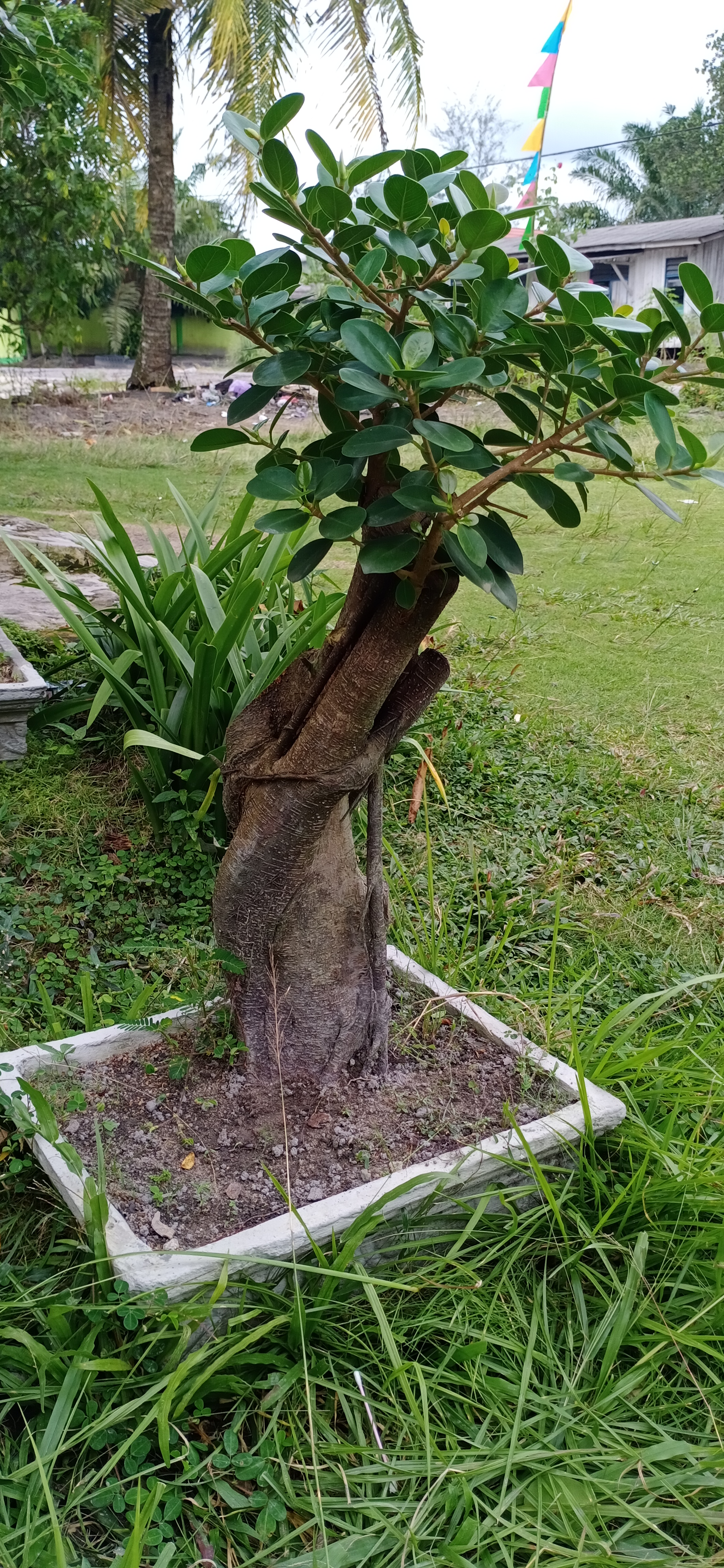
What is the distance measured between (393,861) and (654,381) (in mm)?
1642

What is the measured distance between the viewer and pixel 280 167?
103 centimetres

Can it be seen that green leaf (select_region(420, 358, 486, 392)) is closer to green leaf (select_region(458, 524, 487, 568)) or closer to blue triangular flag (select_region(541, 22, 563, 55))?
green leaf (select_region(458, 524, 487, 568))

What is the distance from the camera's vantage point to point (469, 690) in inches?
152

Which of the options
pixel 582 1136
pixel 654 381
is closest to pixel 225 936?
pixel 582 1136

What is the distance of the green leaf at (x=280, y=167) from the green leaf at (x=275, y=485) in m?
0.31

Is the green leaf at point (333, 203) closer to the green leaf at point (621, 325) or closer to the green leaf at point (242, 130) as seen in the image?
the green leaf at point (242, 130)

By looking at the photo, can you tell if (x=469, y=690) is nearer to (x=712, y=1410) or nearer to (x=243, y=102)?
(x=712, y=1410)

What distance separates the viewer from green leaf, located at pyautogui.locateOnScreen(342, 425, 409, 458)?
45.3 inches

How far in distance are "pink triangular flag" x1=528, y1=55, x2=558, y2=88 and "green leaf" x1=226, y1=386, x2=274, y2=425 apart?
41.3 ft

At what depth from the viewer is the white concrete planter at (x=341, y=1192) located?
1.33m

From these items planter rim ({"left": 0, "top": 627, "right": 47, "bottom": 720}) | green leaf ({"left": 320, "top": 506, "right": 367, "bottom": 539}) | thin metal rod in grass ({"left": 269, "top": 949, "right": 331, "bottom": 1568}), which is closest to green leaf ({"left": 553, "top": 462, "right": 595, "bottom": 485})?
green leaf ({"left": 320, "top": 506, "right": 367, "bottom": 539})

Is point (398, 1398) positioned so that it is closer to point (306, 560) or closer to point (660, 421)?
point (306, 560)

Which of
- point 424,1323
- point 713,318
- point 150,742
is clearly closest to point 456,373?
point 713,318

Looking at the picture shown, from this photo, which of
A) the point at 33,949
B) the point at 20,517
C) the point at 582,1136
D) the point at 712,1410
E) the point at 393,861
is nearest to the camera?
the point at 712,1410
